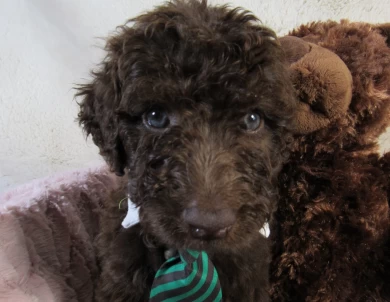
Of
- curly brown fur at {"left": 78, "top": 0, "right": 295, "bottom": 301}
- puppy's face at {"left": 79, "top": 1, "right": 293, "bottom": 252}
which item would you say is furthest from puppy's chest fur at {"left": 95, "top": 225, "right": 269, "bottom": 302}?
puppy's face at {"left": 79, "top": 1, "right": 293, "bottom": 252}

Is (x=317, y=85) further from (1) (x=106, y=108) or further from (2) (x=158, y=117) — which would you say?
(1) (x=106, y=108)

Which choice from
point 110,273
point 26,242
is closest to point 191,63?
point 110,273

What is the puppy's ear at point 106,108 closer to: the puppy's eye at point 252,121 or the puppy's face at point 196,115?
the puppy's face at point 196,115

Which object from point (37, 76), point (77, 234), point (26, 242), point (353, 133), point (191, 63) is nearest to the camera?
point (191, 63)

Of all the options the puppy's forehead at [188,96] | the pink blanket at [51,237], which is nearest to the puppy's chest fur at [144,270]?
the pink blanket at [51,237]

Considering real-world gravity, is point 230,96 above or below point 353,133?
above

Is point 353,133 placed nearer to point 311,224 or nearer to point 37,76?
point 311,224
